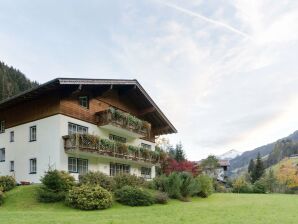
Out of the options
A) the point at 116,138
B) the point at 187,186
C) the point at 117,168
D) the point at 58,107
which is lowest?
the point at 187,186

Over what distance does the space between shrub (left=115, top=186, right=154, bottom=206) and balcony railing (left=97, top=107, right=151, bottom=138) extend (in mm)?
9134

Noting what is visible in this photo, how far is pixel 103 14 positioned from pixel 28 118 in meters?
11.0

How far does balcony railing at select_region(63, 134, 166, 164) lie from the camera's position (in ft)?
96.0

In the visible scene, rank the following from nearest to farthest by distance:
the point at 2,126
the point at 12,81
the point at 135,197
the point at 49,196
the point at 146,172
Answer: the point at 49,196
the point at 135,197
the point at 2,126
the point at 146,172
the point at 12,81

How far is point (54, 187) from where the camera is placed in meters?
25.0

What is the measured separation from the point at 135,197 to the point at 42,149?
928 centimetres

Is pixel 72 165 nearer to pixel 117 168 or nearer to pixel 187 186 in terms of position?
pixel 117 168

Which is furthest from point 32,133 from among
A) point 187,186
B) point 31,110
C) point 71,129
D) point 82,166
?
point 187,186

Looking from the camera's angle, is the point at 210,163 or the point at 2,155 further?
the point at 210,163

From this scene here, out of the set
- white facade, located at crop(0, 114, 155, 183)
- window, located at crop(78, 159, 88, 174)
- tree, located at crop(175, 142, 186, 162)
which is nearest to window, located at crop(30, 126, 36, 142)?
white facade, located at crop(0, 114, 155, 183)

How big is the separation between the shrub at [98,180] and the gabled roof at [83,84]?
22.6 ft

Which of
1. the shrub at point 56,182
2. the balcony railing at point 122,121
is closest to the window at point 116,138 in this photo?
the balcony railing at point 122,121

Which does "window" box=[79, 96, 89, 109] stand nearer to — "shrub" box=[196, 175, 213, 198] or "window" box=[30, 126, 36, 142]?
"window" box=[30, 126, 36, 142]

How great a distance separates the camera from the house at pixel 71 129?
2967cm
